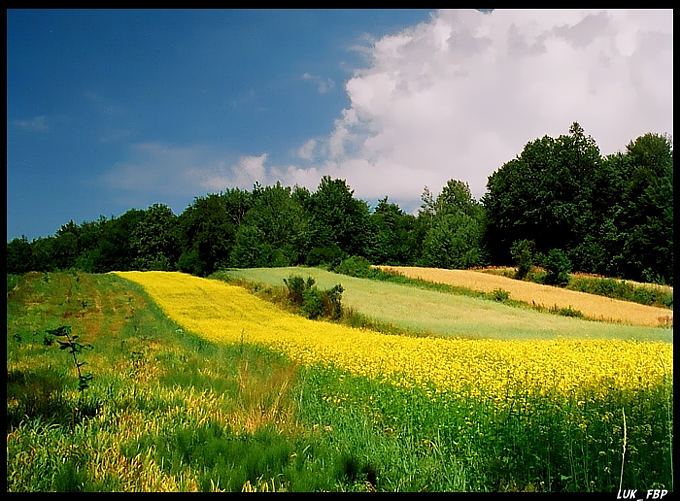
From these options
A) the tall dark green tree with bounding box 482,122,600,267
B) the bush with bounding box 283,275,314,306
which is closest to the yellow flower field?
the tall dark green tree with bounding box 482,122,600,267

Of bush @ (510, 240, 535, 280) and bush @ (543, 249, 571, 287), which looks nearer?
bush @ (543, 249, 571, 287)

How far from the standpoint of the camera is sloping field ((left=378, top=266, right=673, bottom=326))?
857 centimetres

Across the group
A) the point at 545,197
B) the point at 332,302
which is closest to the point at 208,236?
the point at 332,302

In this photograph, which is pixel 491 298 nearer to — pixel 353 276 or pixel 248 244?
pixel 353 276

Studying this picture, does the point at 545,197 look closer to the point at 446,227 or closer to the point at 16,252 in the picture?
the point at 446,227

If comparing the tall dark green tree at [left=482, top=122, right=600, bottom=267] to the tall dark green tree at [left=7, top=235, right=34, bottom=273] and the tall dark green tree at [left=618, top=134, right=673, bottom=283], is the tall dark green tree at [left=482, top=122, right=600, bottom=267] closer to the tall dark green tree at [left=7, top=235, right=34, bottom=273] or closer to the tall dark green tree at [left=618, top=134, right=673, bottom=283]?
the tall dark green tree at [left=618, top=134, right=673, bottom=283]

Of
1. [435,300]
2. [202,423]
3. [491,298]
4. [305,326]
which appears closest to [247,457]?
[202,423]

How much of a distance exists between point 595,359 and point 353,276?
18.3 m

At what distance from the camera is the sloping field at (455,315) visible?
9594mm

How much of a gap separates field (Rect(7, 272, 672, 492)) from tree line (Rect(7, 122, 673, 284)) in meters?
1.08

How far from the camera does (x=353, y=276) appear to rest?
2422 cm

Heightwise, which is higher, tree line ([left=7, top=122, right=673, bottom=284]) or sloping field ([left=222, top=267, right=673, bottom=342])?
tree line ([left=7, top=122, right=673, bottom=284])

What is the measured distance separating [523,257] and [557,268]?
6.08 feet
